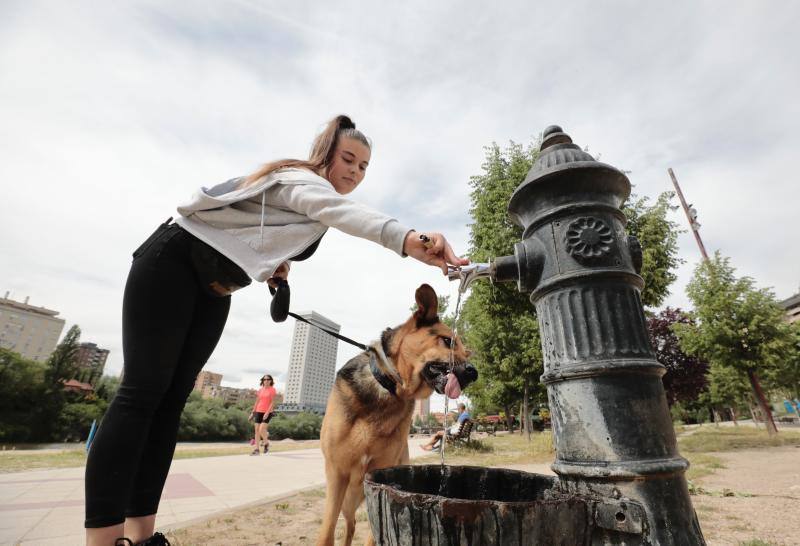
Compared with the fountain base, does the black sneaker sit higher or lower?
lower

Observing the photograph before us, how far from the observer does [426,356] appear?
9.36 ft

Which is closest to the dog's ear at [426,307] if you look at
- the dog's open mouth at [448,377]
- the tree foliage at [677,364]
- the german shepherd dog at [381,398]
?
the german shepherd dog at [381,398]

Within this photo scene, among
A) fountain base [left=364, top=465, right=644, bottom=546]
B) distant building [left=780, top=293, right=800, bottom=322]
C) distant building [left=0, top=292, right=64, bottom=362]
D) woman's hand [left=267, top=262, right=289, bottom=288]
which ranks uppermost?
distant building [left=0, top=292, right=64, bottom=362]

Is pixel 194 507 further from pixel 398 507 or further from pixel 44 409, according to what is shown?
pixel 44 409

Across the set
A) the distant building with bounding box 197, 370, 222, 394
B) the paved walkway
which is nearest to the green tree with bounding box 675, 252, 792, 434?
the paved walkway

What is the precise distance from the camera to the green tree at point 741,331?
39.3ft

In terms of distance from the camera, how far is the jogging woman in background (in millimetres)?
1393

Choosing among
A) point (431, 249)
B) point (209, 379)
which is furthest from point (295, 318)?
point (209, 379)

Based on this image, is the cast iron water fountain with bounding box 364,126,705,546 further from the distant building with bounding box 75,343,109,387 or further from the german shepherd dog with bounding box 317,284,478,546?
the distant building with bounding box 75,343,109,387

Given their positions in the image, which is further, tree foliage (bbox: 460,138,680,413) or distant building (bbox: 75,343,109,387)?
distant building (bbox: 75,343,109,387)

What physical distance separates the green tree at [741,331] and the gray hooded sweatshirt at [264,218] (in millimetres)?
15416

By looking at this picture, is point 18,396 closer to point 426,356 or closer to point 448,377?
point 426,356

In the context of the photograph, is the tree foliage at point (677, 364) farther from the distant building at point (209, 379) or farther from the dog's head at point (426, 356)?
the distant building at point (209, 379)

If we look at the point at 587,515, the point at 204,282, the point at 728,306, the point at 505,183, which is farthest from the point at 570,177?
the point at 728,306
